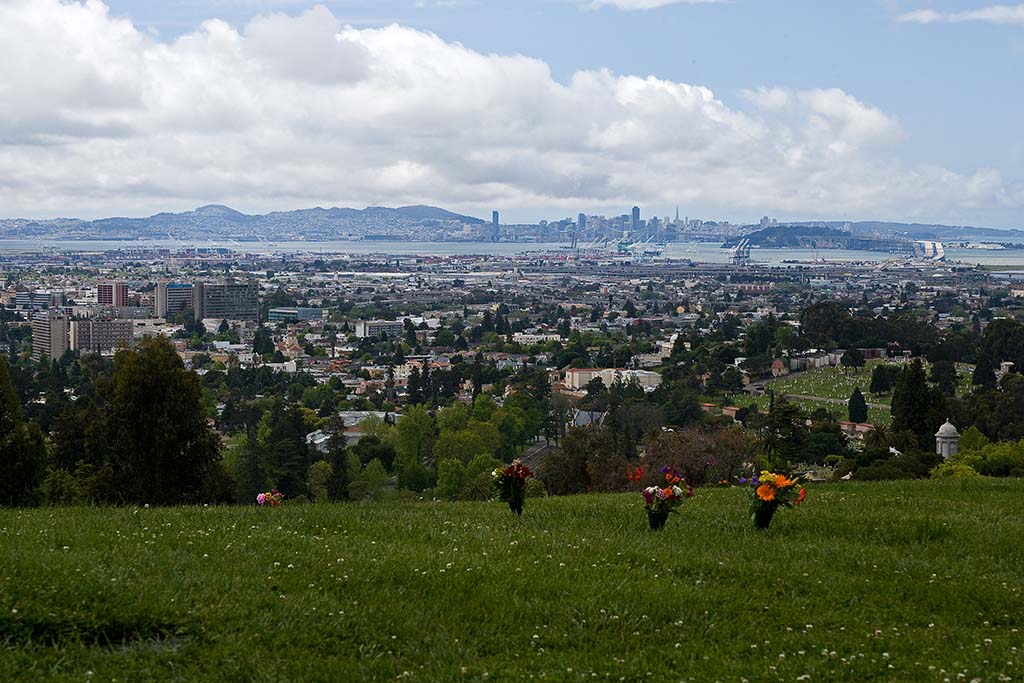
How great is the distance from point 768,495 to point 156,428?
27.6 feet

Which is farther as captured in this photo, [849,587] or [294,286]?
[294,286]

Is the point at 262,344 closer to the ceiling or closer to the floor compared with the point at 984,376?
closer to the floor

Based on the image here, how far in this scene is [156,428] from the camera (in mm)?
14523

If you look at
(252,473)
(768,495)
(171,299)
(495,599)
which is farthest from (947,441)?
(171,299)

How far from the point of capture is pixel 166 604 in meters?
5.78

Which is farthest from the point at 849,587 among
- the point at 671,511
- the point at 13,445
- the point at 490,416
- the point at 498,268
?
the point at 498,268

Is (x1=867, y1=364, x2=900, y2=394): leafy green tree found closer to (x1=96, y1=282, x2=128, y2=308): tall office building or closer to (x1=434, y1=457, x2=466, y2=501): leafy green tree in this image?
(x1=434, y1=457, x2=466, y2=501): leafy green tree

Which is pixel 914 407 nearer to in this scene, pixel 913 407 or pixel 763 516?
pixel 913 407

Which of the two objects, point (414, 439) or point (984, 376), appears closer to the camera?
point (414, 439)

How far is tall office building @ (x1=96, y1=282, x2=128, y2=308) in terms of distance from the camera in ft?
328

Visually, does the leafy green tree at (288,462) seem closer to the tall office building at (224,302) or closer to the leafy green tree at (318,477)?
the leafy green tree at (318,477)

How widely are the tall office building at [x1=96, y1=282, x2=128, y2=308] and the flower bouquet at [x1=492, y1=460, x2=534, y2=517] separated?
312 feet

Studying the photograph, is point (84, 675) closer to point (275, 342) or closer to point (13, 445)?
point (13, 445)

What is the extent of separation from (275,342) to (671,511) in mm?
71260
